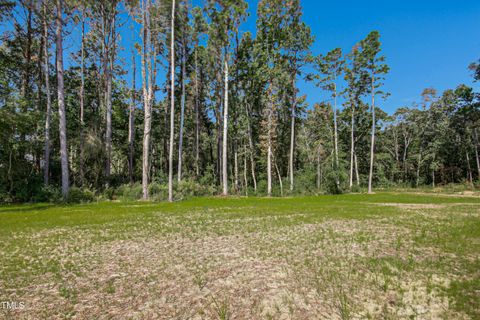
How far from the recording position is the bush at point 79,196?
18.7m

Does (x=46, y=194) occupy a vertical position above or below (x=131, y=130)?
below

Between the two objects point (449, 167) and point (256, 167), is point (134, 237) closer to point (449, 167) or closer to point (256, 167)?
point (256, 167)

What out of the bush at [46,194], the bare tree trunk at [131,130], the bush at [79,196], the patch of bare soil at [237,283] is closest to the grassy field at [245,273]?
the patch of bare soil at [237,283]

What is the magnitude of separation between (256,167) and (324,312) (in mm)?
34914

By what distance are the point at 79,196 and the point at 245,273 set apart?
19599mm

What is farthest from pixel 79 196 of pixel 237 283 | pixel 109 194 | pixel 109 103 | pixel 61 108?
pixel 237 283

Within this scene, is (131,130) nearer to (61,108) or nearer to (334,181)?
(61,108)

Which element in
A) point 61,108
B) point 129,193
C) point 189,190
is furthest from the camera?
point 189,190

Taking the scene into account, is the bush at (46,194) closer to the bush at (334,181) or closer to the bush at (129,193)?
the bush at (129,193)

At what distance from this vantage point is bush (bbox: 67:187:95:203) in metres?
18.7

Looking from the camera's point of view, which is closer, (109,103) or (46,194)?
(46,194)

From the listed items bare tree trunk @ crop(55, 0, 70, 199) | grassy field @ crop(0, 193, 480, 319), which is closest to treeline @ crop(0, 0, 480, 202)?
bare tree trunk @ crop(55, 0, 70, 199)

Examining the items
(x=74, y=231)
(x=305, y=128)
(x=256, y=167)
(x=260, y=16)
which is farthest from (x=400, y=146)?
(x=74, y=231)

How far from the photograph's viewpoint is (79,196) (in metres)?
19.1
